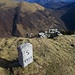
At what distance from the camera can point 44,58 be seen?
37.8m

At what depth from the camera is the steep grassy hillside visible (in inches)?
1362

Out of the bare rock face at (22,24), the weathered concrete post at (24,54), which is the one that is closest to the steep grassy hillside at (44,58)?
the weathered concrete post at (24,54)

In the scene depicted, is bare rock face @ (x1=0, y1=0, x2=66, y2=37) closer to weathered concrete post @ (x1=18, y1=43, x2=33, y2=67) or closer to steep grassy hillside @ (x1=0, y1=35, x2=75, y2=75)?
steep grassy hillside @ (x1=0, y1=35, x2=75, y2=75)

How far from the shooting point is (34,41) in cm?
4444

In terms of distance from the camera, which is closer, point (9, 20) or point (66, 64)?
point (66, 64)

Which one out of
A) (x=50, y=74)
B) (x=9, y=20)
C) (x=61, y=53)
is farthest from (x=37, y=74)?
(x=9, y=20)

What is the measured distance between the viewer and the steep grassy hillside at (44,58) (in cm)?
3459

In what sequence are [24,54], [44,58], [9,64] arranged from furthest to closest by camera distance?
[44,58] → [9,64] → [24,54]

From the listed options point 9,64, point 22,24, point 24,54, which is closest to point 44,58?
point 24,54

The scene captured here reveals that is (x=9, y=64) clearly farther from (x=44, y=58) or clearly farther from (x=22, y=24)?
(x=22, y=24)

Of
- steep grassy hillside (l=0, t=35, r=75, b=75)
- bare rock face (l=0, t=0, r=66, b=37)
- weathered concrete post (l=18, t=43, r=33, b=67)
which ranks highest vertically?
weathered concrete post (l=18, t=43, r=33, b=67)

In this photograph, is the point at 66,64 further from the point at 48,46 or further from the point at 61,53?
the point at 48,46

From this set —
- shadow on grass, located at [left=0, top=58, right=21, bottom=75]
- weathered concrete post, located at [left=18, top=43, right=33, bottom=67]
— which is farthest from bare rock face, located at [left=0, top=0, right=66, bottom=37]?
weathered concrete post, located at [left=18, top=43, right=33, bottom=67]

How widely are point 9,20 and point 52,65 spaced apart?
15711 centimetres
